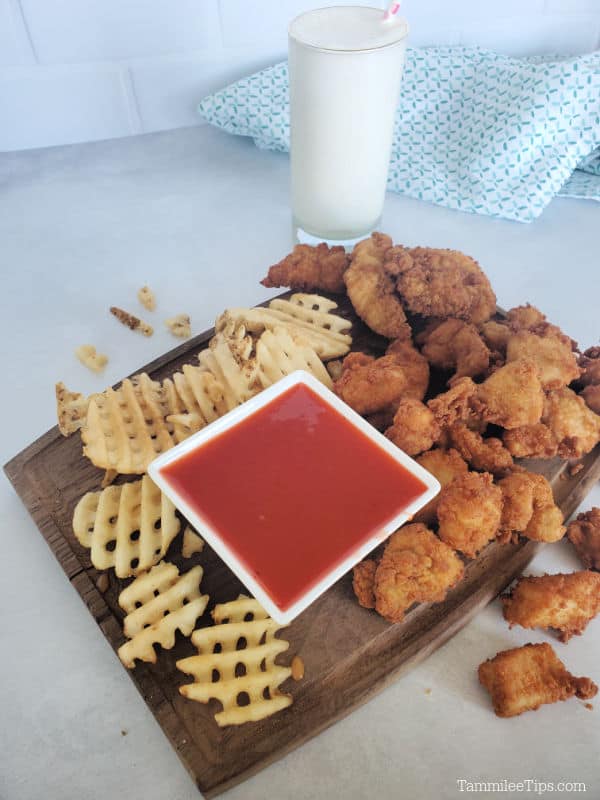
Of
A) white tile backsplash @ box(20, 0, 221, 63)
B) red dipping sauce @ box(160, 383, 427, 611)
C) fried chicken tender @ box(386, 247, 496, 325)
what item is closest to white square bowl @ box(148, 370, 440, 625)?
red dipping sauce @ box(160, 383, 427, 611)

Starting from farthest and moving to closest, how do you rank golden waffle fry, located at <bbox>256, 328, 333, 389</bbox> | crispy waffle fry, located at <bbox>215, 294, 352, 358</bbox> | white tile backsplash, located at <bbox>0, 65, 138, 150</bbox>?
white tile backsplash, located at <bbox>0, 65, 138, 150</bbox>
crispy waffle fry, located at <bbox>215, 294, 352, 358</bbox>
golden waffle fry, located at <bbox>256, 328, 333, 389</bbox>

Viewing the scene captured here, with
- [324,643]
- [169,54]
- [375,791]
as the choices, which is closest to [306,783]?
[375,791]

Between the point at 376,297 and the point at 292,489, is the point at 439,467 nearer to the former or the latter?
the point at 292,489

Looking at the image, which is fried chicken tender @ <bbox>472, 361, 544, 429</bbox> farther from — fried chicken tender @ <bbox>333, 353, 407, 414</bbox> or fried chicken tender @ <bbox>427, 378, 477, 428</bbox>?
fried chicken tender @ <bbox>333, 353, 407, 414</bbox>

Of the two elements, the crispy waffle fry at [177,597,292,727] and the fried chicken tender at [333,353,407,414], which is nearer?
the crispy waffle fry at [177,597,292,727]

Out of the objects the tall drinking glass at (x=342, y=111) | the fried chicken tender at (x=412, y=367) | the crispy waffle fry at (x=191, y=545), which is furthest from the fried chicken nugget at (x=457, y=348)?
the crispy waffle fry at (x=191, y=545)

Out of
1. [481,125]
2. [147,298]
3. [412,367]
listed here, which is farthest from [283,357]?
[481,125]
